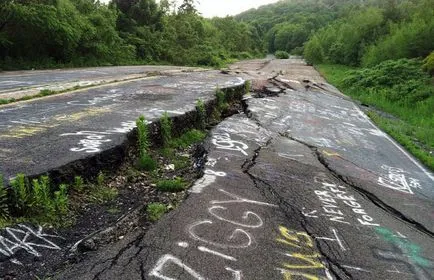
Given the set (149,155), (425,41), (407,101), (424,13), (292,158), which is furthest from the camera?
(424,13)

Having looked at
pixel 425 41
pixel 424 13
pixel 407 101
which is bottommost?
pixel 407 101

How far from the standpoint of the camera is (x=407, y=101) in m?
18.9

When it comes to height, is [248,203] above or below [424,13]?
below

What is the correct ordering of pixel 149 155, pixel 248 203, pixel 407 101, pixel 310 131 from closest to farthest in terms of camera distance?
pixel 248 203 → pixel 149 155 → pixel 310 131 → pixel 407 101

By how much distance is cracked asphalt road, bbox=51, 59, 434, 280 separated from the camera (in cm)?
372

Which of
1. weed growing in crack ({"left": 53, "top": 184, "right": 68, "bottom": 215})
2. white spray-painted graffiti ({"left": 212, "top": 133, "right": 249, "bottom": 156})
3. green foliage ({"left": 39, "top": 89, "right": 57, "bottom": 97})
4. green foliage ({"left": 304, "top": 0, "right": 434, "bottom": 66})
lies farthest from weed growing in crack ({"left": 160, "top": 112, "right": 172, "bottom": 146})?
green foliage ({"left": 304, "top": 0, "right": 434, "bottom": 66})

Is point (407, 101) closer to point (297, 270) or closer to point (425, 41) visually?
point (425, 41)

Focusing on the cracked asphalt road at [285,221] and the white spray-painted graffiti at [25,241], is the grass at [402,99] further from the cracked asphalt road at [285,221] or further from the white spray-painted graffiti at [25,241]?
the white spray-painted graffiti at [25,241]

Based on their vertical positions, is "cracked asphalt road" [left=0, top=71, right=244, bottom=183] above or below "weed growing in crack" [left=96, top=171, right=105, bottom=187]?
above

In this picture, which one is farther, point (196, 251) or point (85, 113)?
point (85, 113)

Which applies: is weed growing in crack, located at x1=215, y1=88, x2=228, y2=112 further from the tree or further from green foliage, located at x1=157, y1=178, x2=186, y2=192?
the tree

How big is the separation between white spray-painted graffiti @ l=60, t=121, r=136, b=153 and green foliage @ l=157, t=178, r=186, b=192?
0.96 m

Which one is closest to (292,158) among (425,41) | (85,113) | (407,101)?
(85,113)

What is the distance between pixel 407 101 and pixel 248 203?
52.3ft
